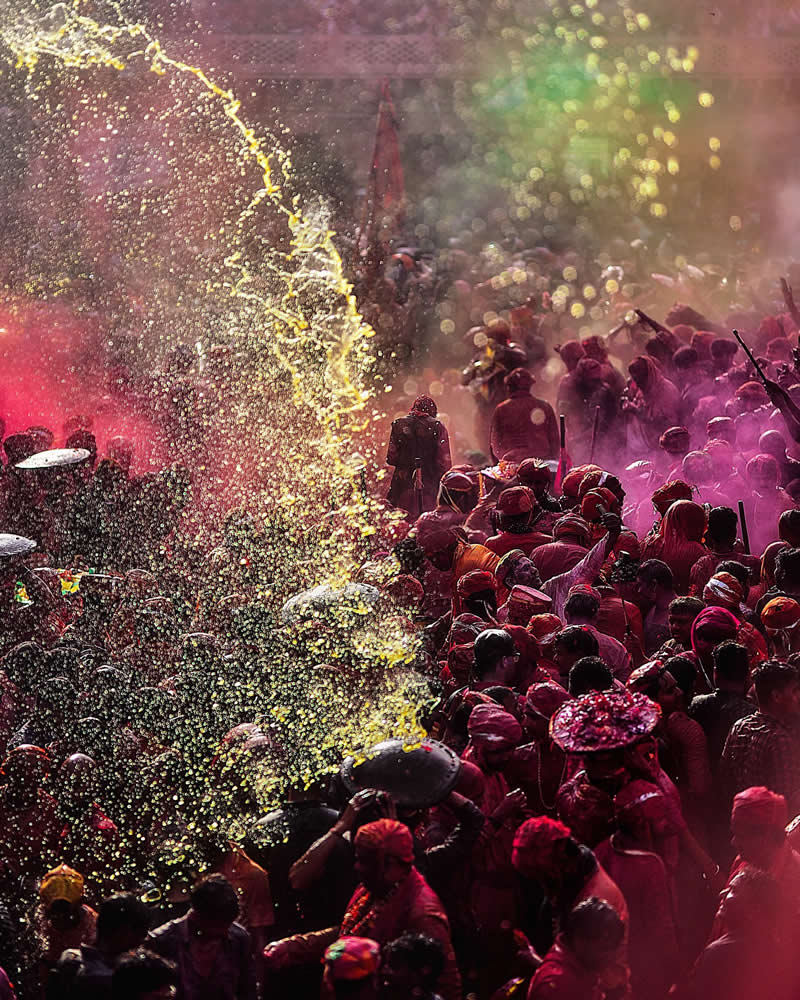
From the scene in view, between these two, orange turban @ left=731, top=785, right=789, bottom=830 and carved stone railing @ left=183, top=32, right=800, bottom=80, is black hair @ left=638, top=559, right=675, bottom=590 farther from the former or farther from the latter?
carved stone railing @ left=183, top=32, right=800, bottom=80

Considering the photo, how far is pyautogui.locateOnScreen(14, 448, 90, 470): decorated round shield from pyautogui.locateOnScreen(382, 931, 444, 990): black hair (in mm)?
3720

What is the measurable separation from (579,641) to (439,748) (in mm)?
812

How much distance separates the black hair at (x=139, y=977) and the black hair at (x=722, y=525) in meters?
2.95

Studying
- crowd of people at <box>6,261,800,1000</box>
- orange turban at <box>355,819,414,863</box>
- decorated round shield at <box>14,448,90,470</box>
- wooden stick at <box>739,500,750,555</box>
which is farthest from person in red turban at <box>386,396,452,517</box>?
orange turban at <box>355,819,414,863</box>

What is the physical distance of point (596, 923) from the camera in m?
2.53

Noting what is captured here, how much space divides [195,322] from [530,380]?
163 inches

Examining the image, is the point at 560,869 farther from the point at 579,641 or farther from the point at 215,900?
the point at 579,641

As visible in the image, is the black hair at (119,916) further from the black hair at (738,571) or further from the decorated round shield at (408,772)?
the black hair at (738,571)

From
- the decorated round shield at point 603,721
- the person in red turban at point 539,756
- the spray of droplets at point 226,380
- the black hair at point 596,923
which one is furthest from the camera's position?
the spray of droplets at point 226,380

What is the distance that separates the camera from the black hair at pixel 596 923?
8.29ft

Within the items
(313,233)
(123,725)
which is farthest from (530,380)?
(313,233)

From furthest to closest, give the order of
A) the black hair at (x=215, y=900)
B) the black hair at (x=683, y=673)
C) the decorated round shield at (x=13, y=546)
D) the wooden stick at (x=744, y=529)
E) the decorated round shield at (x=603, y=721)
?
the wooden stick at (x=744, y=529) < the decorated round shield at (x=13, y=546) < the black hair at (x=683, y=673) < the decorated round shield at (x=603, y=721) < the black hair at (x=215, y=900)

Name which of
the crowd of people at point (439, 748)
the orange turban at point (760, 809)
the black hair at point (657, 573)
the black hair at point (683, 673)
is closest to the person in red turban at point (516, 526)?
the crowd of people at point (439, 748)

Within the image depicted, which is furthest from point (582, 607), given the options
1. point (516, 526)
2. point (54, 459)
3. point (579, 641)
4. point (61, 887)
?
point (54, 459)
